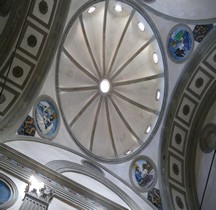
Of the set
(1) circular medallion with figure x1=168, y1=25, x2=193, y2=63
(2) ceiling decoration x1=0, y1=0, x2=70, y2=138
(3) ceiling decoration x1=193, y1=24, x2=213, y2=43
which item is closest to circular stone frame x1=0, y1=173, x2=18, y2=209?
(2) ceiling decoration x1=0, y1=0, x2=70, y2=138

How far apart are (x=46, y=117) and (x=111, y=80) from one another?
3.76m

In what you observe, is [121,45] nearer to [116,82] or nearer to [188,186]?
[116,82]

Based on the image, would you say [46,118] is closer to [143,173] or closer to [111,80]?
[143,173]

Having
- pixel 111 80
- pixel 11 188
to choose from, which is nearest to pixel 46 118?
pixel 11 188

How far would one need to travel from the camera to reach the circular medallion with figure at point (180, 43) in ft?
44.0

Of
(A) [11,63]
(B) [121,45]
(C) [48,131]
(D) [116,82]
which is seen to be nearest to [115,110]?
(D) [116,82]

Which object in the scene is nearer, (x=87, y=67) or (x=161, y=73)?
(x=161, y=73)

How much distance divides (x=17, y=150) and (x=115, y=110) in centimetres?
565

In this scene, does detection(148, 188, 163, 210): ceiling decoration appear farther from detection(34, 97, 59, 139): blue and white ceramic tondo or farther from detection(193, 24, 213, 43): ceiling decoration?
detection(193, 24, 213, 43): ceiling decoration

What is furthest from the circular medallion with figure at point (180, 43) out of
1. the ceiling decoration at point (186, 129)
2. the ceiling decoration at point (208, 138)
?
the ceiling decoration at point (208, 138)

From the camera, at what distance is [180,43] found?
539 inches

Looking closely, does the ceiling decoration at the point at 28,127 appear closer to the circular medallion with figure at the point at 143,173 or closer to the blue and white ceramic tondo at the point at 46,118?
the blue and white ceramic tondo at the point at 46,118

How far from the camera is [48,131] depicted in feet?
43.6

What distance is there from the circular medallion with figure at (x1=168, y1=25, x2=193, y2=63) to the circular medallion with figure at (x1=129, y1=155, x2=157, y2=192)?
10.7 ft
